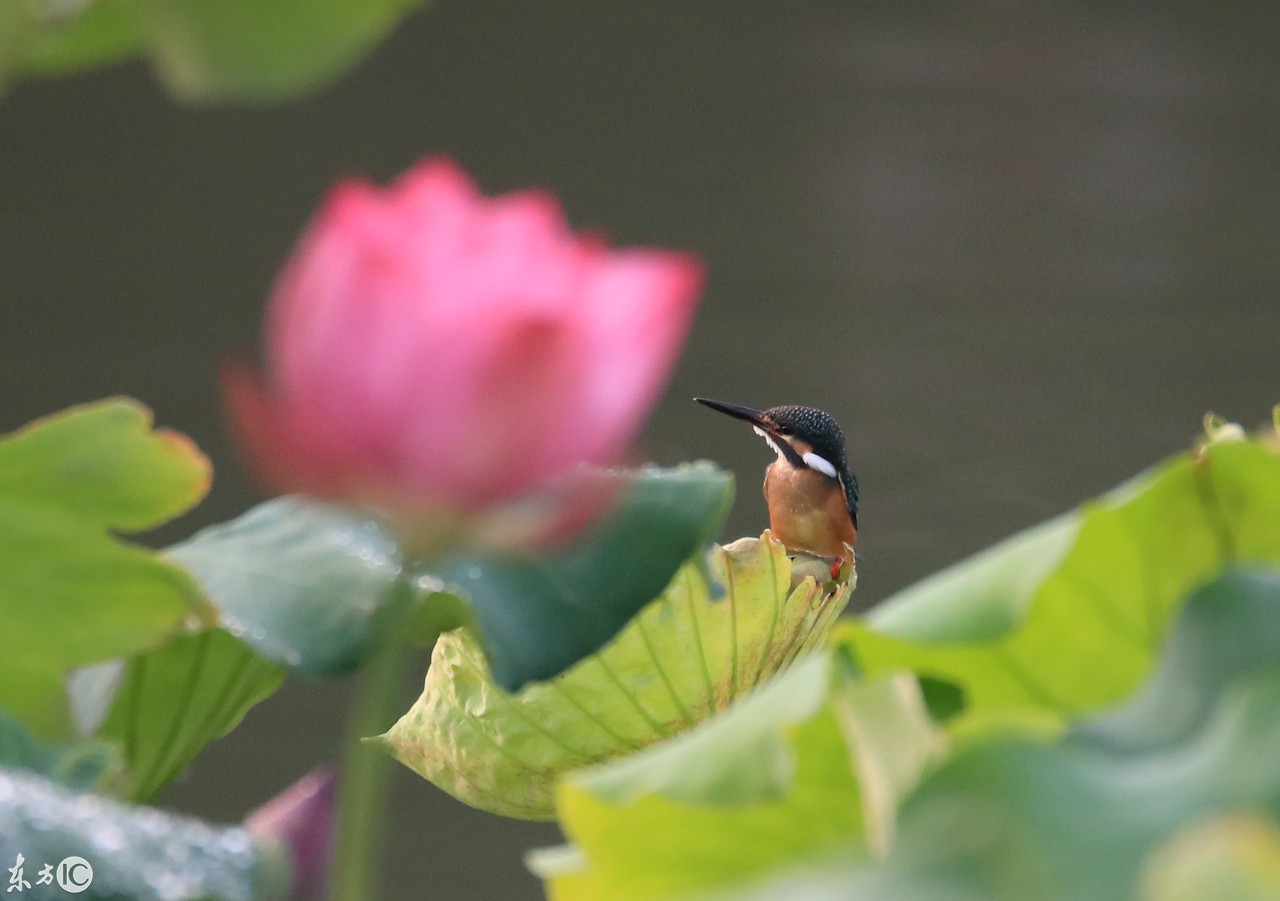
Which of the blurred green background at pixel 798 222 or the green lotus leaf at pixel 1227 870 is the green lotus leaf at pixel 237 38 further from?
the blurred green background at pixel 798 222

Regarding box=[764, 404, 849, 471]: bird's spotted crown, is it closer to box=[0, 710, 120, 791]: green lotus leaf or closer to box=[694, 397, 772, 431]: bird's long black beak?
box=[694, 397, 772, 431]: bird's long black beak

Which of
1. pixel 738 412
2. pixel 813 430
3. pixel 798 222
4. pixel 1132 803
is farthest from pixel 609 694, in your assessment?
pixel 798 222

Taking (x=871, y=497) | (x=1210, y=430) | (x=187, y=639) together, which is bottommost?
(x=871, y=497)

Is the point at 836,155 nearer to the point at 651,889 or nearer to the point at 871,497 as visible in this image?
the point at 871,497

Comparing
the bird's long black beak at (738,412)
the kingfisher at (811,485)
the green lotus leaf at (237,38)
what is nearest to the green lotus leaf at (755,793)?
the green lotus leaf at (237,38)

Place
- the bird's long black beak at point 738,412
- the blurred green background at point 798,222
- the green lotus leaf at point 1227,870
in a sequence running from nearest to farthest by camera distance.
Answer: the green lotus leaf at point 1227,870 → the bird's long black beak at point 738,412 → the blurred green background at point 798,222

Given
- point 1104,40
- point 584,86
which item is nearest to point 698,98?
point 584,86

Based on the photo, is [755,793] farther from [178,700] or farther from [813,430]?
[813,430]
